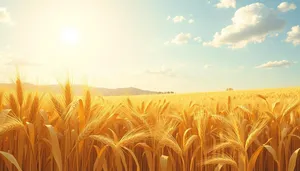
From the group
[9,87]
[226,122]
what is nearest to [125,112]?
[226,122]

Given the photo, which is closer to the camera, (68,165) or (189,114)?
(68,165)

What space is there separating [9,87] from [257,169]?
9.24ft

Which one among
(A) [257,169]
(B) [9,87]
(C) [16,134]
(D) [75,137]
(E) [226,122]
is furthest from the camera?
(A) [257,169]

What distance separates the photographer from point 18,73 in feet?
7.97

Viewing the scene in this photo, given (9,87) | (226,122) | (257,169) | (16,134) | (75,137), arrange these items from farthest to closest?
(257,169)
(9,87)
(226,122)
(16,134)
(75,137)

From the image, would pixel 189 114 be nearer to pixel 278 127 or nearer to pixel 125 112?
pixel 125 112

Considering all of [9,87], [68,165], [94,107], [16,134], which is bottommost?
[68,165]

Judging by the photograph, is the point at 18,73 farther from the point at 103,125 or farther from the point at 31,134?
the point at 103,125

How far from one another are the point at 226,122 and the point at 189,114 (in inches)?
28.9

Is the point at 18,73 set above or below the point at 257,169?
above

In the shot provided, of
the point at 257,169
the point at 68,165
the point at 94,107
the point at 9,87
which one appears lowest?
the point at 257,169

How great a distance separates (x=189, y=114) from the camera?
9.83 feet

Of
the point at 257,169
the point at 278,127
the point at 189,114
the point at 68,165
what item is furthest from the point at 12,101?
the point at 278,127

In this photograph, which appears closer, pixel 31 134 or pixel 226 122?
pixel 31 134
